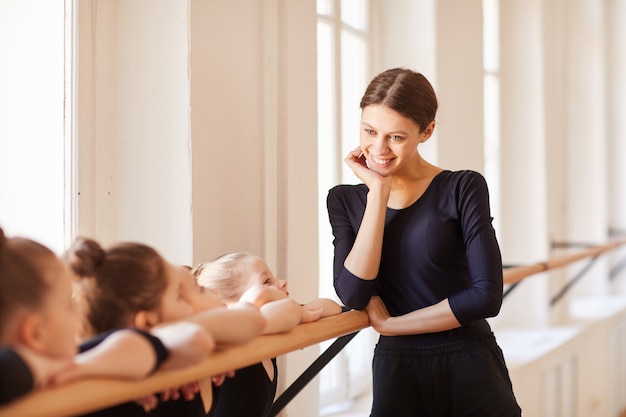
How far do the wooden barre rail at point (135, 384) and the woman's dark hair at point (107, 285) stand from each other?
0.59ft

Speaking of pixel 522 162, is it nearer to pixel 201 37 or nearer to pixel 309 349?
pixel 309 349

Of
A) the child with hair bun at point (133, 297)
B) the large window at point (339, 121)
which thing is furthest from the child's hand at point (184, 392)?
the large window at point (339, 121)

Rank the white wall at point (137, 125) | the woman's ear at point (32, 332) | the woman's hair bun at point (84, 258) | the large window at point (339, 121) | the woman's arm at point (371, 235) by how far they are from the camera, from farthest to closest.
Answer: the large window at point (339, 121) < the white wall at point (137, 125) < the woman's arm at point (371, 235) < the woman's hair bun at point (84, 258) < the woman's ear at point (32, 332)

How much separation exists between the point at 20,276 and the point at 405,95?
134cm

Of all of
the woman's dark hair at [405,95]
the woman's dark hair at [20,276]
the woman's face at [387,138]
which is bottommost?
the woman's dark hair at [20,276]

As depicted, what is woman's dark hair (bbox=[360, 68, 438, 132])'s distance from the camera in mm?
2271

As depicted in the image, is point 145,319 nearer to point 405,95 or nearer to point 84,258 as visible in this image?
point 84,258

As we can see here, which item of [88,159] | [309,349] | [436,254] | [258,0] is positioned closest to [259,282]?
[436,254]

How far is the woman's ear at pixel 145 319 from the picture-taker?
1.50 metres

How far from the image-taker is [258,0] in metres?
2.77

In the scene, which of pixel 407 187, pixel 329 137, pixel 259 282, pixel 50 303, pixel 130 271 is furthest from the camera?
pixel 329 137

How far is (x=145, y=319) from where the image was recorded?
4.98 ft

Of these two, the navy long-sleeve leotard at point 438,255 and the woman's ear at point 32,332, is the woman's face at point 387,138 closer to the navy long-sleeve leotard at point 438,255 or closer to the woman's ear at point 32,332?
the navy long-sleeve leotard at point 438,255

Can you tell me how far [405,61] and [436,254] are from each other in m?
1.92
